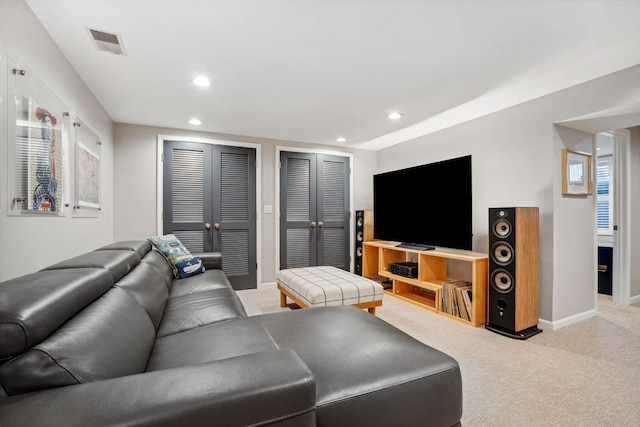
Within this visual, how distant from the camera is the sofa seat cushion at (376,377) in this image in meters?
1.01

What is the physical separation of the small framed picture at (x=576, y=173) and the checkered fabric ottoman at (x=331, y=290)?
80.0 inches

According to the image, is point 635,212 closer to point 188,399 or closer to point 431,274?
point 431,274

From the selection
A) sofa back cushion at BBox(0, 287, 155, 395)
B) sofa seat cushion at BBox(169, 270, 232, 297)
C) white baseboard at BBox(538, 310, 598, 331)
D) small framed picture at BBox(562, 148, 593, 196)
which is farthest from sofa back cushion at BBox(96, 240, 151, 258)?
small framed picture at BBox(562, 148, 593, 196)

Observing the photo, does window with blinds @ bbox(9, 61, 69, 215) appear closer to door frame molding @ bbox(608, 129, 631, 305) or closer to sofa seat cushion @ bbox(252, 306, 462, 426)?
sofa seat cushion @ bbox(252, 306, 462, 426)

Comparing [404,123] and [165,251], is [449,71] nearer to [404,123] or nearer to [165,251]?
[404,123]

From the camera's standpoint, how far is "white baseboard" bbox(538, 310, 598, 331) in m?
2.79

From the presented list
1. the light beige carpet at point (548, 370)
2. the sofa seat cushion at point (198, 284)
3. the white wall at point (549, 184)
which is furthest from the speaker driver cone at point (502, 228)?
the sofa seat cushion at point (198, 284)

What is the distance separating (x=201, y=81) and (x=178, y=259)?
1.68m

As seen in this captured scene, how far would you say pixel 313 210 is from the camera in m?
4.74

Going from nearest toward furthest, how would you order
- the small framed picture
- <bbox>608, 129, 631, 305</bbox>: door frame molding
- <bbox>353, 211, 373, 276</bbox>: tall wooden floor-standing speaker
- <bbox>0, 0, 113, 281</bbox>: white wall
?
<bbox>0, 0, 113, 281</bbox>: white wall → the small framed picture → <bbox>608, 129, 631, 305</bbox>: door frame molding → <bbox>353, 211, 373, 276</bbox>: tall wooden floor-standing speaker

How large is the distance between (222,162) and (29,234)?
274 cm

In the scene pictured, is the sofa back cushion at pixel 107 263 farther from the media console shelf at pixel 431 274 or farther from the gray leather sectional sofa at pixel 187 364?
the media console shelf at pixel 431 274

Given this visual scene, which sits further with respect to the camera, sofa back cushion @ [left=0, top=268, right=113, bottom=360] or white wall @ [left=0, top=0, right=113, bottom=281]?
white wall @ [left=0, top=0, right=113, bottom=281]

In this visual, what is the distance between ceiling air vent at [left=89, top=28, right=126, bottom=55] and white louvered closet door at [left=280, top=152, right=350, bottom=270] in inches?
105
